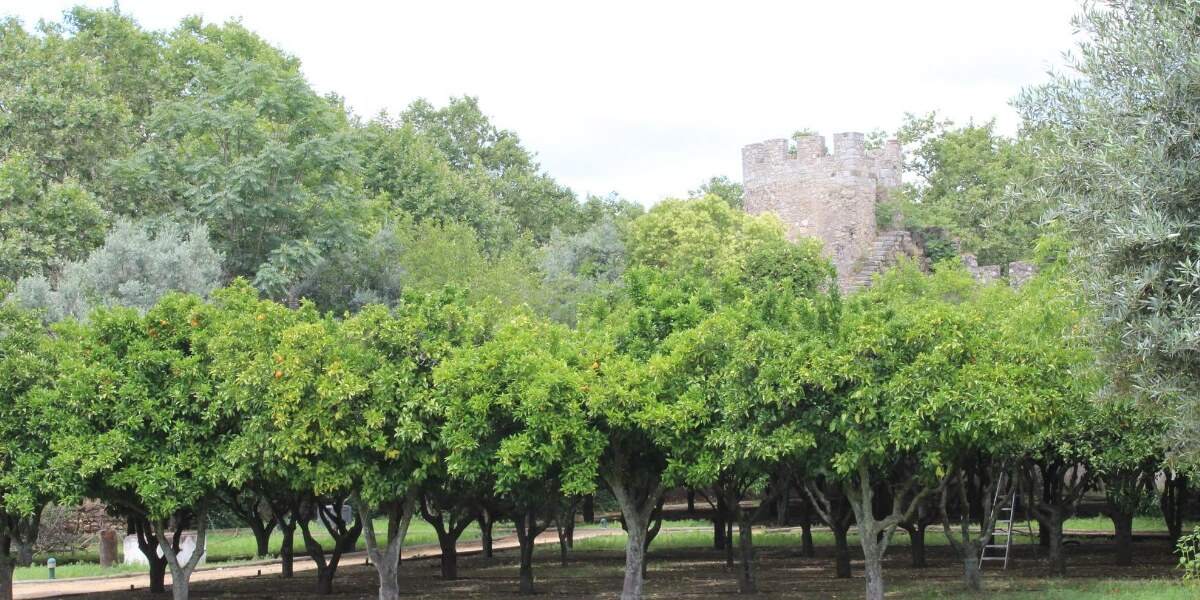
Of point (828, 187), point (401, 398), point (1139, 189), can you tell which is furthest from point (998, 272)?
point (1139, 189)

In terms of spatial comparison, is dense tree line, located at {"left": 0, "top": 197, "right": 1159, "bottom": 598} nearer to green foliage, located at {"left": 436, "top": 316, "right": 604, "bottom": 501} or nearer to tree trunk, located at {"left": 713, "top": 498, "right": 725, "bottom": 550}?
green foliage, located at {"left": 436, "top": 316, "right": 604, "bottom": 501}

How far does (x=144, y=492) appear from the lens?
21.3 m

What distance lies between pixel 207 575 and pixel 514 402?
16806 millimetres

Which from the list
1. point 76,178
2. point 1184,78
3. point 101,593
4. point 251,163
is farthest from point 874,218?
point 1184,78

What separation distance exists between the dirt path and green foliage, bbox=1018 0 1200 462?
2296cm

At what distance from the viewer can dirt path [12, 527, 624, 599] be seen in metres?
29.9

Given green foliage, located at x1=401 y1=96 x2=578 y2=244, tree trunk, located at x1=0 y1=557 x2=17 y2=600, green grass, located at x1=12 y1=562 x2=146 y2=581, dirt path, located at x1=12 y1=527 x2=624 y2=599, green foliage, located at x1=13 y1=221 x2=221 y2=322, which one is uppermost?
green foliage, located at x1=401 y1=96 x2=578 y2=244

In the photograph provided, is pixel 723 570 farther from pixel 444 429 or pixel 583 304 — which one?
pixel 444 429

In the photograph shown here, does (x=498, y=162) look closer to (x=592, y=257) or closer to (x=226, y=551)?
(x=592, y=257)

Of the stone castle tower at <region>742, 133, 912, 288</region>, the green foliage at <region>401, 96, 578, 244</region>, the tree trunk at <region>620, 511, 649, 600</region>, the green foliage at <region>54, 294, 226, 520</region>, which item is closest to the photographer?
the green foliage at <region>54, 294, 226, 520</region>

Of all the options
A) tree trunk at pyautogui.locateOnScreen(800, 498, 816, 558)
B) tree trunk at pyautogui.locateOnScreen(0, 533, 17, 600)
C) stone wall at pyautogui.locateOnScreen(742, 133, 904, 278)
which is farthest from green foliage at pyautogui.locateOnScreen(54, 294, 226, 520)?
stone wall at pyautogui.locateOnScreen(742, 133, 904, 278)

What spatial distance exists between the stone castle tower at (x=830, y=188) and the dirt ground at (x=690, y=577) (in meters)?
18.7

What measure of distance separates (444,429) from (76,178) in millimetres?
25380

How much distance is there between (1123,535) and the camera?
28.2 metres
